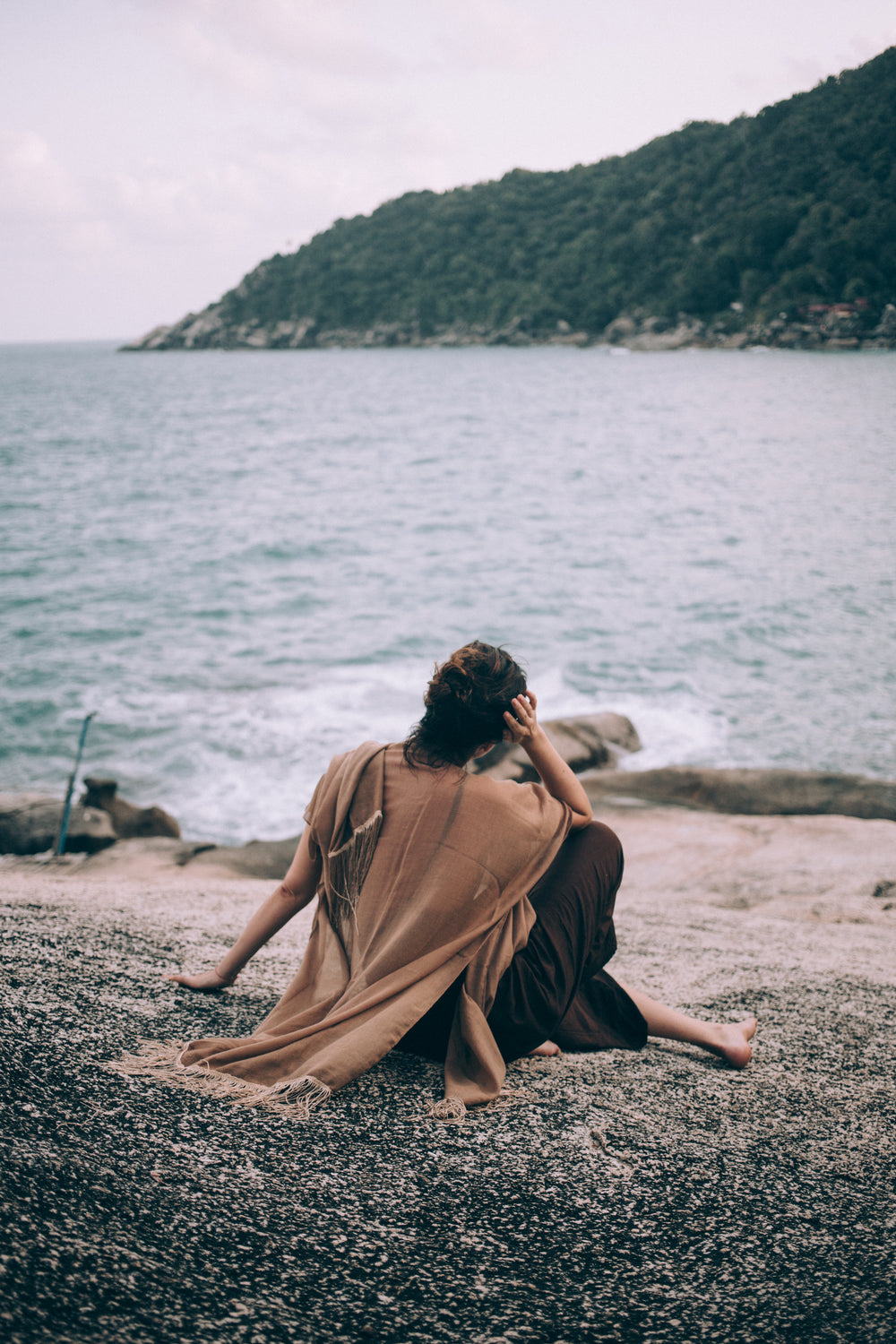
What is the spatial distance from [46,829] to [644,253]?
118 meters

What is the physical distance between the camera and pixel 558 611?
67.2 feet

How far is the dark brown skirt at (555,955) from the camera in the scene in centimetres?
299

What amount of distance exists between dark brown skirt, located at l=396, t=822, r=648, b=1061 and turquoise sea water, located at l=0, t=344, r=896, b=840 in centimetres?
840

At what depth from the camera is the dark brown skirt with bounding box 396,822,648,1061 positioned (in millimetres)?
2988

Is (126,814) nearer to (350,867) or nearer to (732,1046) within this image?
(350,867)

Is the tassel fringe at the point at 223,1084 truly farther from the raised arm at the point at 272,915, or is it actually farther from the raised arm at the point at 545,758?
the raised arm at the point at 545,758

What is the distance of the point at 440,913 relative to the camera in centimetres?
283

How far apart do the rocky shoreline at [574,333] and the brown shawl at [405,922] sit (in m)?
94.4

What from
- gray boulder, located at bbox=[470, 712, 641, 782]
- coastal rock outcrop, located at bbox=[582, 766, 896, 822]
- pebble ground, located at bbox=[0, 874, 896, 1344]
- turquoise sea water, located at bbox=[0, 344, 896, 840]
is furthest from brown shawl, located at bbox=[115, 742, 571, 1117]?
turquoise sea water, located at bbox=[0, 344, 896, 840]

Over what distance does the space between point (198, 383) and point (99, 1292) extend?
333ft

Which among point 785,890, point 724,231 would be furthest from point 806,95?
point 785,890

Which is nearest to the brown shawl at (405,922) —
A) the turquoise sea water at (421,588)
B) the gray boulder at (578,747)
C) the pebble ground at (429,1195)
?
the pebble ground at (429,1195)

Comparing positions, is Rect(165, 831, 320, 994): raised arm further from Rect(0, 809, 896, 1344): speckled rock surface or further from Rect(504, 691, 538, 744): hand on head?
Rect(504, 691, 538, 744): hand on head

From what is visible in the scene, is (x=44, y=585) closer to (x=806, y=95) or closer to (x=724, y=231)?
(x=724, y=231)
